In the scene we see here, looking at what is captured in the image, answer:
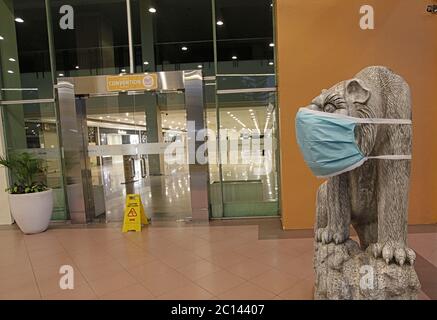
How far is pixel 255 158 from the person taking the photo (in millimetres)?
5117

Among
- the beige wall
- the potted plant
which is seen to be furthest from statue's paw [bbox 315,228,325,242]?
the beige wall

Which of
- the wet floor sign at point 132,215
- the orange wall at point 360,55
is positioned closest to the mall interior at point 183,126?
the orange wall at point 360,55

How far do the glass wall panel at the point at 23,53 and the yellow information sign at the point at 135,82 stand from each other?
53.7 inches

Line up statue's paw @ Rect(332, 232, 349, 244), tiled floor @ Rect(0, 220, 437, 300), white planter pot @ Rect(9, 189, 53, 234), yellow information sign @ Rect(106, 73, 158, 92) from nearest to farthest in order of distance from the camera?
statue's paw @ Rect(332, 232, 349, 244) < tiled floor @ Rect(0, 220, 437, 300) < white planter pot @ Rect(9, 189, 53, 234) < yellow information sign @ Rect(106, 73, 158, 92)

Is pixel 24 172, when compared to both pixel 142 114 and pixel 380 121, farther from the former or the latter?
pixel 380 121

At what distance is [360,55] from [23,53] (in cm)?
577

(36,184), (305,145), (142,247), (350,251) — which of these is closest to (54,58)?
(36,184)

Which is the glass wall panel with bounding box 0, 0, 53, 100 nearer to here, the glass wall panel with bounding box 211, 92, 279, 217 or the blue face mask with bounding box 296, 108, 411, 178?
the glass wall panel with bounding box 211, 92, 279, 217

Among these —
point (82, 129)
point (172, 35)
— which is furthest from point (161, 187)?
point (172, 35)

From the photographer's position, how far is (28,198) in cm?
435

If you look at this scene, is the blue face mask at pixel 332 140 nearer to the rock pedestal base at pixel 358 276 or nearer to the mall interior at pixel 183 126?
the rock pedestal base at pixel 358 276

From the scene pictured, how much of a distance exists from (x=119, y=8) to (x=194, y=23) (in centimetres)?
154

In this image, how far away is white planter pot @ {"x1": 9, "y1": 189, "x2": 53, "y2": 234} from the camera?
4.34 metres

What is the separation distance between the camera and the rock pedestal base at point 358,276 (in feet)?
5.43
